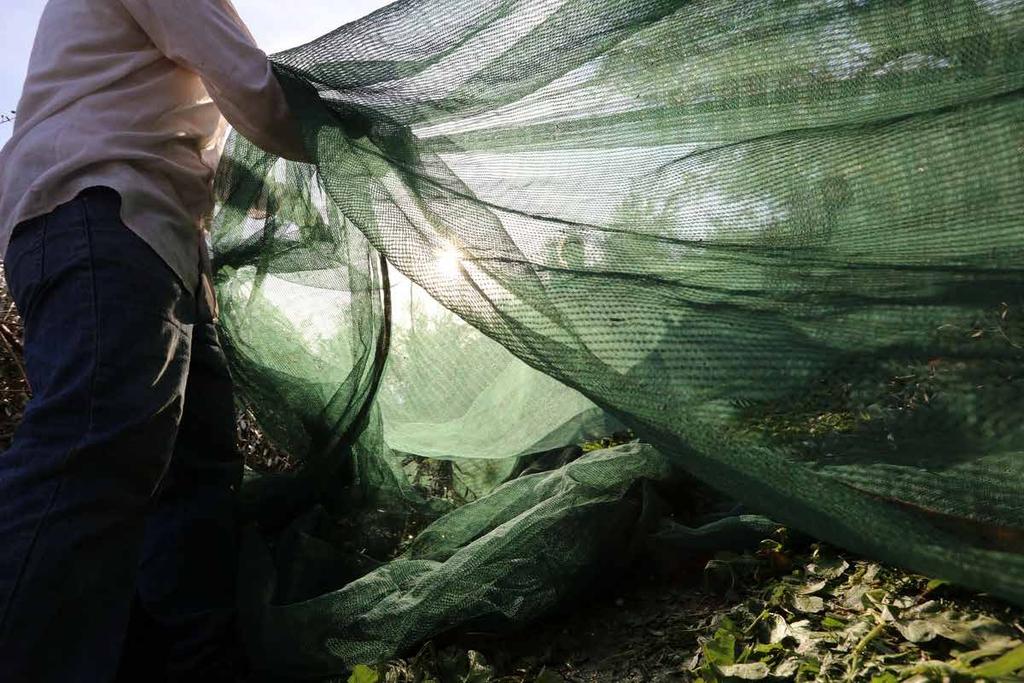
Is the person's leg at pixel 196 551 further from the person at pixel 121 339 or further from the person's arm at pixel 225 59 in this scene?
the person's arm at pixel 225 59

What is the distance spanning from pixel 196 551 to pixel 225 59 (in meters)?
1.23

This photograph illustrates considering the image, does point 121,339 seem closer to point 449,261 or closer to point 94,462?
point 94,462

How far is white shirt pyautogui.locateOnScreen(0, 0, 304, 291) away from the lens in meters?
1.84

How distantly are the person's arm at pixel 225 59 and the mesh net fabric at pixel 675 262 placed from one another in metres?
0.07

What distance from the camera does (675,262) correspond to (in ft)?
4.91

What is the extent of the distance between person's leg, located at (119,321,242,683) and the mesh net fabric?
0.10m

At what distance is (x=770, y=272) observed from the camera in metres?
1.42

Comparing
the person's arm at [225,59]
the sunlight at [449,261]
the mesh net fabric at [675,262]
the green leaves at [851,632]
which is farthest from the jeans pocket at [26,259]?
the green leaves at [851,632]

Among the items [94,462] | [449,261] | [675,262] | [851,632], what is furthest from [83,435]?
[851,632]

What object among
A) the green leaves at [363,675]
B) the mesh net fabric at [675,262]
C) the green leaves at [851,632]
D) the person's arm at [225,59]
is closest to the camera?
the mesh net fabric at [675,262]

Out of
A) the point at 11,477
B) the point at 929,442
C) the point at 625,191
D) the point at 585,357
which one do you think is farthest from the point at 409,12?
the point at 929,442

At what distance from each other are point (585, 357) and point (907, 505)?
0.54m

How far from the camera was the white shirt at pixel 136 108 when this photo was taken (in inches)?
72.6

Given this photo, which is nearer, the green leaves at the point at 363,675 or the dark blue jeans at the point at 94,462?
the dark blue jeans at the point at 94,462
